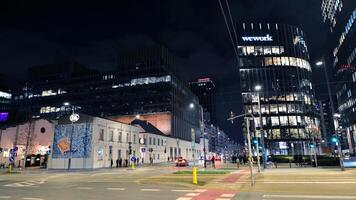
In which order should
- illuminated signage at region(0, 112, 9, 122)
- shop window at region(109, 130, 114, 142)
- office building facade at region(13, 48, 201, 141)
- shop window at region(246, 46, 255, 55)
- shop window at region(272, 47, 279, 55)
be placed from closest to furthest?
shop window at region(109, 130, 114, 142)
illuminated signage at region(0, 112, 9, 122)
shop window at region(246, 46, 255, 55)
shop window at region(272, 47, 279, 55)
office building facade at region(13, 48, 201, 141)

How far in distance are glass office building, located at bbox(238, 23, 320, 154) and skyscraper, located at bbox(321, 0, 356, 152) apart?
982 centimetres

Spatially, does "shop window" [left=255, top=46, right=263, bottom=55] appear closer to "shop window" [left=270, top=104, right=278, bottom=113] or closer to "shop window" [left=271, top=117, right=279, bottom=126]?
"shop window" [left=270, top=104, right=278, bottom=113]

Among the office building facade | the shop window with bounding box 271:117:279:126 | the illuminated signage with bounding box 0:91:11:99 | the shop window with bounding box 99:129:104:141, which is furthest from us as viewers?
the illuminated signage with bounding box 0:91:11:99

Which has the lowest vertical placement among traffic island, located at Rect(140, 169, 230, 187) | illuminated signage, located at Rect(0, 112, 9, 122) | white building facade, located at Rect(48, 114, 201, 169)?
traffic island, located at Rect(140, 169, 230, 187)

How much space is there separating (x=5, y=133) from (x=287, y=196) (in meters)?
62.8

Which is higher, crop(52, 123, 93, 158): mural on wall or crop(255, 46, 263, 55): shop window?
crop(255, 46, 263, 55): shop window

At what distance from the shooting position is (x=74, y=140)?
159ft

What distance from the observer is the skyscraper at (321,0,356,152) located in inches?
3189

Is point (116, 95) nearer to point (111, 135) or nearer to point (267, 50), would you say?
point (111, 135)

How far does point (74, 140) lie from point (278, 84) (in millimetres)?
73522

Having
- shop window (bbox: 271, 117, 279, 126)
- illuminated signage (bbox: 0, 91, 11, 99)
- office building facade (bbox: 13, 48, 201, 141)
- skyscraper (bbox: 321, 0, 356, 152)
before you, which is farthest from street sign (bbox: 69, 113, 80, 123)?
illuminated signage (bbox: 0, 91, 11, 99)

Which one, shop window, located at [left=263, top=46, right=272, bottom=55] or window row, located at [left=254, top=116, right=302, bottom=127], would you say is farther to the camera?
shop window, located at [left=263, top=46, right=272, bottom=55]

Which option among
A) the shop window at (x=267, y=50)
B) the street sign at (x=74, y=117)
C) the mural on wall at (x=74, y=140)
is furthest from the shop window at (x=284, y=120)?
the street sign at (x=74, y=117)

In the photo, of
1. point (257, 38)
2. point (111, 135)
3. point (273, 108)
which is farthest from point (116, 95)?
point (273, 108)
